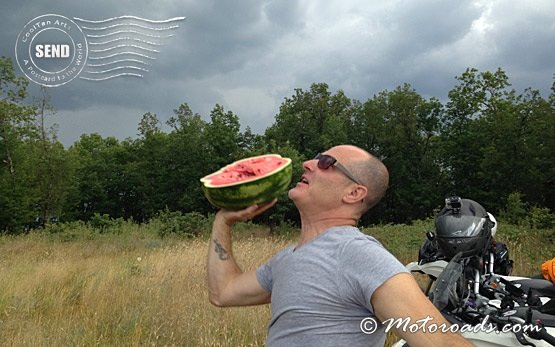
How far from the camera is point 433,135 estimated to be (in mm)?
42344

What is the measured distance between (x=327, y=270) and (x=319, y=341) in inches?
8.4

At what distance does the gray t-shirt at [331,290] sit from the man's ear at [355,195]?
126mm

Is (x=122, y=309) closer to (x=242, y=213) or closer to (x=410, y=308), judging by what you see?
(x=242, y=213)

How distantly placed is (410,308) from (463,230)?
2.21 meters

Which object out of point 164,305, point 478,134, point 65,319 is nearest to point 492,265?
point 164,305

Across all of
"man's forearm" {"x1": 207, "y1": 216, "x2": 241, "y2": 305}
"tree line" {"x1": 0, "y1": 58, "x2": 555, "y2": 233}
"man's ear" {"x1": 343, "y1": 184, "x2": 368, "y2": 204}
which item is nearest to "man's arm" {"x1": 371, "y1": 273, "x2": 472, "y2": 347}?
"man's ear" {"x1": 343, "y1": 184, "x2": 368, "y2": 204}

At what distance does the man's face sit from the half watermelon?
8.8 inches

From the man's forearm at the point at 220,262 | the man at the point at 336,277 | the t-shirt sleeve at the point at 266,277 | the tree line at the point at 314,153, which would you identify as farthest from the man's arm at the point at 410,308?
the tree line at the point at 314,153

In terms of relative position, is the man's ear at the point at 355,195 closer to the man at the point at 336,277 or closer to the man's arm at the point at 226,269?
the man at the point at 336,277

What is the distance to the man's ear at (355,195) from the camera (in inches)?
72.1

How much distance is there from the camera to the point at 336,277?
1.59 meters

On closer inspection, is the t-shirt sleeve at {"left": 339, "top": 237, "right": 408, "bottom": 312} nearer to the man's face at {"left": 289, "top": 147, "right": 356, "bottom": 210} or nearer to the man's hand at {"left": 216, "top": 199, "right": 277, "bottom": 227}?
the man's face at {"left": 289, "top": 147, "right": 356, "bottom": 210}

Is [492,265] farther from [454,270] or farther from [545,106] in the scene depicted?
[545,106]

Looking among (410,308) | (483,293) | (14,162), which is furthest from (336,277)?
(14,162)
